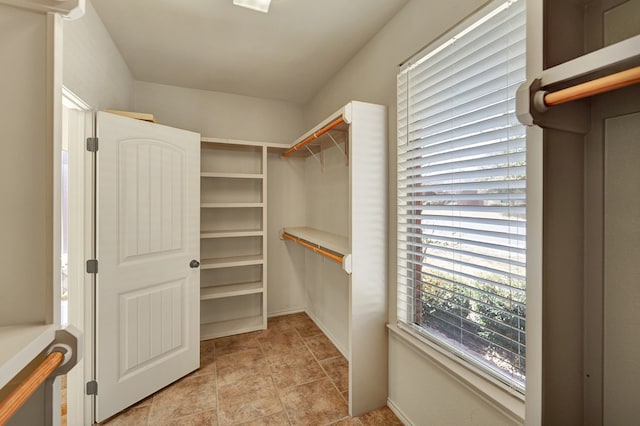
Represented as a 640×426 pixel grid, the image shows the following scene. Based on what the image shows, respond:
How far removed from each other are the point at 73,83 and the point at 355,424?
257 cm

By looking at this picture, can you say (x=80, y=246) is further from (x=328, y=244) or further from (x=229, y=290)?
(x=328, y=244)

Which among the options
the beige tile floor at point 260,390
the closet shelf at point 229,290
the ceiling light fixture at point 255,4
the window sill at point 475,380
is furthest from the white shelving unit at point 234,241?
the window sill at point 475,380

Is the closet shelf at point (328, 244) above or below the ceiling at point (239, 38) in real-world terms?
below

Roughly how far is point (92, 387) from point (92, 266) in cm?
76

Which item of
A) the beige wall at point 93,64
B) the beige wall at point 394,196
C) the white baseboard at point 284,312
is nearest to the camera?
the beige wall at point 394,196

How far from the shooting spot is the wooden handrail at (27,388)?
1.57 ft

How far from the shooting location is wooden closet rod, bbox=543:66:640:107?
54 centimetres

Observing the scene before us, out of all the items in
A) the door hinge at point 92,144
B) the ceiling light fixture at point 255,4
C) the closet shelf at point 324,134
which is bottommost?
the door hinge at point 92,144

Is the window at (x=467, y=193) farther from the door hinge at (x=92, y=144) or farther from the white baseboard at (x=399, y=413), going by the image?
the door hinge at (x=92, y=144)

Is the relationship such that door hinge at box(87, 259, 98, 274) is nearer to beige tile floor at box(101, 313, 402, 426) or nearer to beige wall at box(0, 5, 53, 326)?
beige tile floor at box(101, 313, 402, 426)

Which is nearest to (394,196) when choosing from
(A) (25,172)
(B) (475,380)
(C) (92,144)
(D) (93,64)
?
(B) (475,380)

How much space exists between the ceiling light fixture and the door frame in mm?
1122

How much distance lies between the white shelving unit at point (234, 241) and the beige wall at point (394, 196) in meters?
1.37

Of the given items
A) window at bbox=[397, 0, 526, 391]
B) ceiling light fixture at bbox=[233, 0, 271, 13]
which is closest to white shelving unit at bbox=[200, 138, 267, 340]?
ceiling light fixture at bbox=[233, 0, 271, 13]
